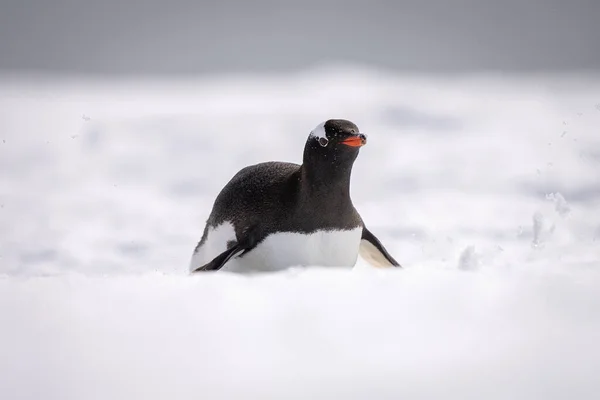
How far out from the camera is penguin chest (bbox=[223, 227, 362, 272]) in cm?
257

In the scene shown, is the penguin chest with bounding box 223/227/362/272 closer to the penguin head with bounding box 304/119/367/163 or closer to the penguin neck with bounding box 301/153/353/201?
the penguin neck with bounding box 301/153/353/201

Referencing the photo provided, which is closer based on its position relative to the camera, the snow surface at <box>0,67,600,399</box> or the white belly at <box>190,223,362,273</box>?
the snow surface at <box>0,67,600,399</box>

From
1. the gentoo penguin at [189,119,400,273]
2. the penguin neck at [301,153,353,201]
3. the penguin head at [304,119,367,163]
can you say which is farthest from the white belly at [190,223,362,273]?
the penguin head at [304,119,367,163]

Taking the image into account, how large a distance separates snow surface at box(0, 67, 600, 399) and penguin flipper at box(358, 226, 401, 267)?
0.19 metres

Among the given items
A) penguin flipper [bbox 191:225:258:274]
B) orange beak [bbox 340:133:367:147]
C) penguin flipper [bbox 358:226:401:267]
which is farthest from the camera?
penguin flipper [bbox 358:226:401:267]

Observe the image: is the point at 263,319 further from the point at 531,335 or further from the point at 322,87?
the point at 322,87

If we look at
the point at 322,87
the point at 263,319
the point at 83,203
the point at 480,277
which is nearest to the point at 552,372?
the point at 480,277

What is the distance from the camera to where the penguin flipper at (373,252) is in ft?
10.1

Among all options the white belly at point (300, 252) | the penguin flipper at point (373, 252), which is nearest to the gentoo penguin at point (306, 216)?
the white belly at point (300, 252)

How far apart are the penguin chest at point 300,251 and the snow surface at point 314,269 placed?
299mm

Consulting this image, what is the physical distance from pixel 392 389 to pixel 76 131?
20.1 feet

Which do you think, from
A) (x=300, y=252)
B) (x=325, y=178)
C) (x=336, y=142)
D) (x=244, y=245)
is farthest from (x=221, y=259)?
(x=336, y=142)

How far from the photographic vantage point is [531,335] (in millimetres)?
1671

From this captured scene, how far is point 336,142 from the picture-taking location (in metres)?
2.53
